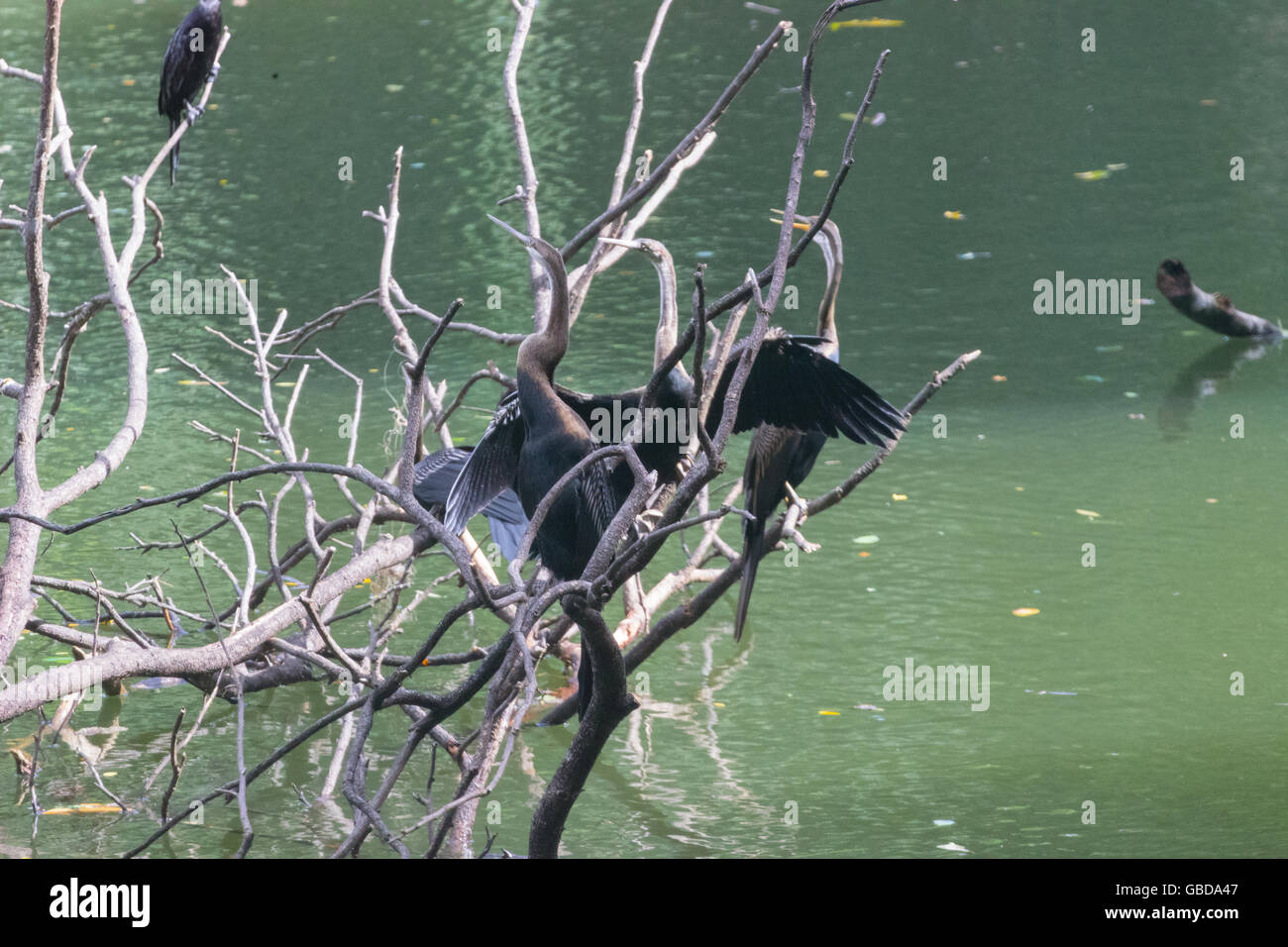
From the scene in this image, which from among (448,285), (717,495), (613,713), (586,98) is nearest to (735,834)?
(613,713)

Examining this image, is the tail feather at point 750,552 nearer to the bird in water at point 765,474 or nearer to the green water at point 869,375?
the bird in water at point 765,474

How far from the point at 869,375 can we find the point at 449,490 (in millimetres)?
3356

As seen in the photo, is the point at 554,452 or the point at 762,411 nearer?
the point at 554,452

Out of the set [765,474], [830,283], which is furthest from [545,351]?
[830,283]

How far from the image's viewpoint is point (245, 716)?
4.34 metres

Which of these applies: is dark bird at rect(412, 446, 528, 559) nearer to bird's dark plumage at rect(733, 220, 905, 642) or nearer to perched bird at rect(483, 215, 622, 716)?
perched bird at rect(483, 215, 622, 716)

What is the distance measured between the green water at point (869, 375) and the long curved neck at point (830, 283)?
0.77m

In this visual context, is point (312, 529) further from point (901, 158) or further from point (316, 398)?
point (901, 158)

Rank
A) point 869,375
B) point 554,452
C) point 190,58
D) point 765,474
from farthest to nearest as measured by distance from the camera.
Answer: point 869,375 < point 190,58 < point 765,474 < point 554,452

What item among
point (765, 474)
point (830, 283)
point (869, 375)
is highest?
point (830, 283)

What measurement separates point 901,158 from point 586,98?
2.72m

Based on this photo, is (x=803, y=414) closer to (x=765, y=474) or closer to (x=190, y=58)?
(x=765, y=474)

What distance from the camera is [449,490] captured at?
137 inches

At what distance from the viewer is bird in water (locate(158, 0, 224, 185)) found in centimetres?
446
